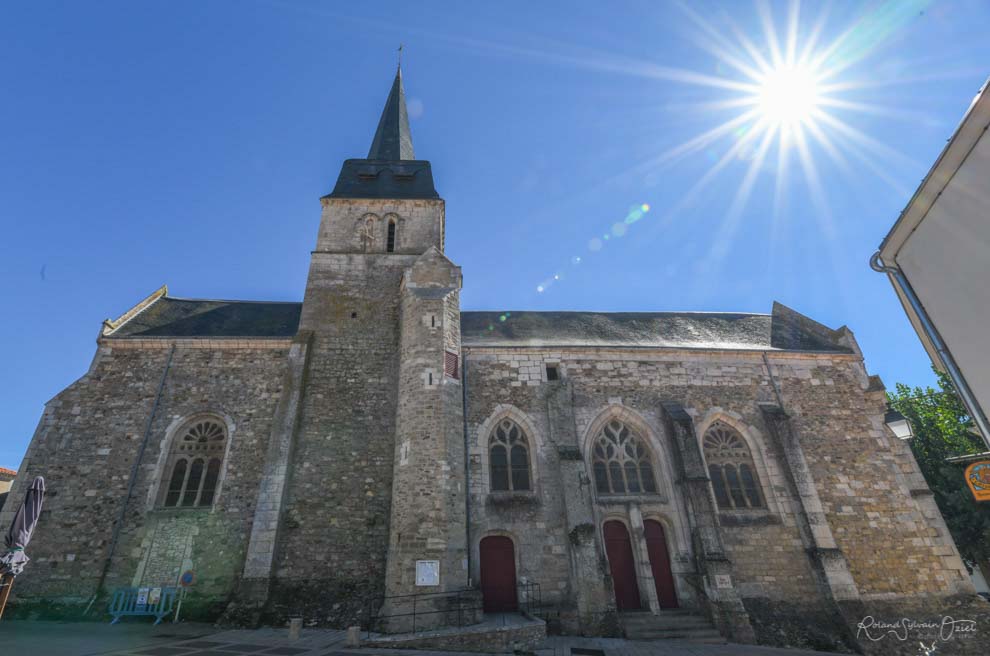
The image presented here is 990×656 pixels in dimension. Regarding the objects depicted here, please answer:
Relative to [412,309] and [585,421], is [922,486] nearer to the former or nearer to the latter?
[585,421]

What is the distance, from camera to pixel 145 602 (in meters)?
10.4

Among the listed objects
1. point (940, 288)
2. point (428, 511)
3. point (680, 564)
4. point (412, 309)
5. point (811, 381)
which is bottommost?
point (680, 564)

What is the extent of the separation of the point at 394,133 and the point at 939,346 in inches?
849

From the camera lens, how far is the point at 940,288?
530 cm

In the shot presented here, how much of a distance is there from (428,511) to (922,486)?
46.1ft

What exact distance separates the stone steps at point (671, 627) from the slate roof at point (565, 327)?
24.6 feet

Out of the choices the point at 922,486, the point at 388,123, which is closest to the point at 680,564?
the point at 922,486

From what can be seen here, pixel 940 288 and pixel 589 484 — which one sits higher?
pixel 940 288

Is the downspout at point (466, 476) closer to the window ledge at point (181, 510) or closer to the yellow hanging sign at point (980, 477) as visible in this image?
the window ledge at point (181, 510)

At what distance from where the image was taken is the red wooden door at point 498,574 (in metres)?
11.1

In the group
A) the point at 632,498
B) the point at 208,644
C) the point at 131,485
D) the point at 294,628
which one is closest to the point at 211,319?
the point at 131,485

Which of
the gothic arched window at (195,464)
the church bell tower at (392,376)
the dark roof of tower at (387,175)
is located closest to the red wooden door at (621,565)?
the church bell tower at (392,376)

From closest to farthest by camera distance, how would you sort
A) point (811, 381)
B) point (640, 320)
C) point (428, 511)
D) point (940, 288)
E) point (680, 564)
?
1. point (940, 288)
2. point (428, 511)
3. point (680, 564)
4. point (811, 381)
5. point (640, 320)

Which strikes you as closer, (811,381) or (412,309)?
(412,309)
